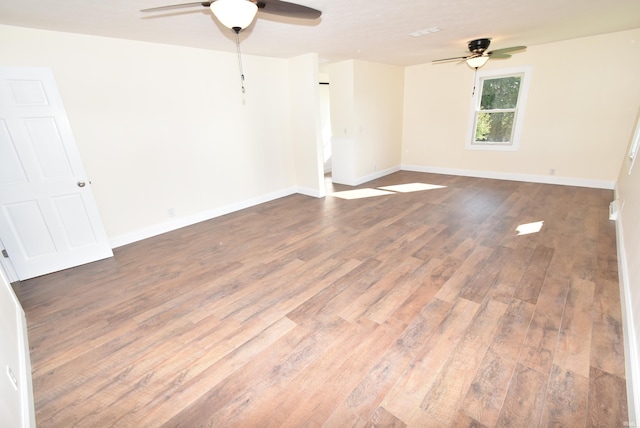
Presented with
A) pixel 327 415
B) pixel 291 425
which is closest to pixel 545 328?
pixel 327 415

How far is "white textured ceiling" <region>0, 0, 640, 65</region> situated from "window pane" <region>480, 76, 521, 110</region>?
952 millimetres

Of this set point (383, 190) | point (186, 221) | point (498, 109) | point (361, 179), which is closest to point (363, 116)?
point (361, 179)

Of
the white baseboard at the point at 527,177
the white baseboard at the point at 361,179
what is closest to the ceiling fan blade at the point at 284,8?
the white baseboard at the point at 361,179

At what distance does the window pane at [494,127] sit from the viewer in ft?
18.4

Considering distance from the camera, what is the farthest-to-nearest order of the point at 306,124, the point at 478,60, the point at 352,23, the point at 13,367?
the point at 306,124 < the point at 478,60 < the point at 352,23 < the point at 13,367

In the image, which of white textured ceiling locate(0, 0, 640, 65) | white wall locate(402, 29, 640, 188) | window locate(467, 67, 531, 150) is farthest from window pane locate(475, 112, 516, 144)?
white textured ceiling locate(0, 0, 640, 65)

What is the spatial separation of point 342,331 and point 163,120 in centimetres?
359

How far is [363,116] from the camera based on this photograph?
19.4ft

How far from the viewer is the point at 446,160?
6539 mm

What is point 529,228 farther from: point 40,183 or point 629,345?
point 40,183

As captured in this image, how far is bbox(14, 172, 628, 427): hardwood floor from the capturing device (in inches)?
57.9

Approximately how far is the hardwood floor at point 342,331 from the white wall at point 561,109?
2.02 m

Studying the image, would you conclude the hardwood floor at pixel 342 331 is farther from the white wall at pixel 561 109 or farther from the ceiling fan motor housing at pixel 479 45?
the ceiling fan motor housing at pixel 479 45

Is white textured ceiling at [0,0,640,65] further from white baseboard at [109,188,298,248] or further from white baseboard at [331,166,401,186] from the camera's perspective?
white baseboard at [331,166,401,186]
